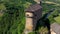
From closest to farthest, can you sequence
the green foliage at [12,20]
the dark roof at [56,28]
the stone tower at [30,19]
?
the dark roof at [56,28] < the stone tower at [30,19] < the green foliage at [12,20]

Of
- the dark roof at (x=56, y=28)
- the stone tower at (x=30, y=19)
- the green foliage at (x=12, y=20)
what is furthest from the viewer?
the green foliage at (x=12, y=20)

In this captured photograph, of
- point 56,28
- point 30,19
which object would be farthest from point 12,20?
point 56,28

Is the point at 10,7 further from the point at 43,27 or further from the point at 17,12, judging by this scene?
the point at 43,27

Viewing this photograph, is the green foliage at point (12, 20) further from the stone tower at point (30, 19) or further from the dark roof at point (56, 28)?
the dark roof at point (56, 28)

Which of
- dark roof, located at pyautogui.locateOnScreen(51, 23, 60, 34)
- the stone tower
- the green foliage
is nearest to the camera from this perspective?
dark roof, located at pyautogui.locateOnScreen(51, 23, 60, 34)

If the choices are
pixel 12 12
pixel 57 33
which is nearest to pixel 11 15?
pixel 12 12

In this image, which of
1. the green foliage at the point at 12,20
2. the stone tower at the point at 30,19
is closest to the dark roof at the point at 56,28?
the stone tower at the point at 30,19

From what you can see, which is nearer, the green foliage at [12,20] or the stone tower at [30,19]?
the stone tower at [30,19]

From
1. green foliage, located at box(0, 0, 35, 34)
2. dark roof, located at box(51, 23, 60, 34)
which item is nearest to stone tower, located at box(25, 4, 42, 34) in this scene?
dark roof, located at box(51, 23, 60, 34)

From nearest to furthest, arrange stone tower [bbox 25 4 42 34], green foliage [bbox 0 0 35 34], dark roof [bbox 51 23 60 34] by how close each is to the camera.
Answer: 1. dark roof [bbox 51 23 60 34]
2. stone tower [bbox 25 4 42 34]
3. green foliage [bbox 0 0 35 34]

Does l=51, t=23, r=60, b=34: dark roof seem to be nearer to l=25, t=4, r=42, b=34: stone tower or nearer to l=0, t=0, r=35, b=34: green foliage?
l=25, t=4, r=42, b=34: stone tower

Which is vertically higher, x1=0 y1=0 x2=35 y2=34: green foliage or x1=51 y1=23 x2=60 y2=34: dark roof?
x1=51 y1=23 x2=60 y2=34: dark roof
